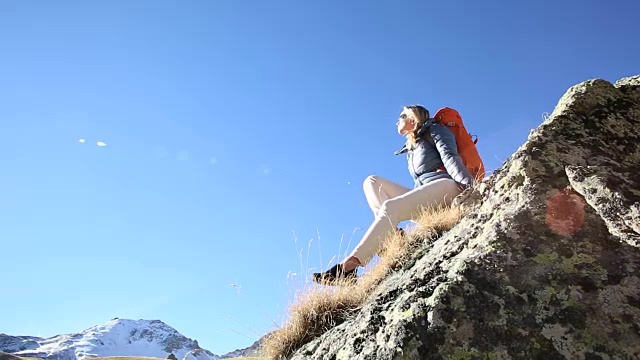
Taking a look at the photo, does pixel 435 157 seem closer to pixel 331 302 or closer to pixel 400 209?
pixel 400 209

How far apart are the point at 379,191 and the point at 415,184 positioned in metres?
0.45

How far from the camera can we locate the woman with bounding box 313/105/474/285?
16.0 ft

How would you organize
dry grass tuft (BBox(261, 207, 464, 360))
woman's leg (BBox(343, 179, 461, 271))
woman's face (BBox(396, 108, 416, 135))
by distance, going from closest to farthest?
1. dry grass tuft (BBox(261, 207, 464, 360))
2. woman's leg (BBox(343, 179, 461, 271))
3. woman's face (BBox(396, 108, 416, 135))

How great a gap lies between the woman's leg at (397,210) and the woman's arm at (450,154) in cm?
13

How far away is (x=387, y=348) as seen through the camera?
2434mm

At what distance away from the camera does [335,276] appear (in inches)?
189

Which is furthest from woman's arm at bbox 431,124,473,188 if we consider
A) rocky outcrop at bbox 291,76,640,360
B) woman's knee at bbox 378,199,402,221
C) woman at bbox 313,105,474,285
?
rocky outcrop at bbox 291,76,640,360

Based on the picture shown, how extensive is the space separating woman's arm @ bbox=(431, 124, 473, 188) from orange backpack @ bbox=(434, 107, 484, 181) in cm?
21

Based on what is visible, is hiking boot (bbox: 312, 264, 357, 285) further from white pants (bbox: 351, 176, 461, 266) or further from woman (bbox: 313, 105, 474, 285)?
white pants (bbox: 351, 176, 461, 266)

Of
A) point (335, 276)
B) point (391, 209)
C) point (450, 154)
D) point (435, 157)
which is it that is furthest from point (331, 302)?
point (435, 157)

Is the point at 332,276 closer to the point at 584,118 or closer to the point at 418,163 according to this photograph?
the point at 418,163

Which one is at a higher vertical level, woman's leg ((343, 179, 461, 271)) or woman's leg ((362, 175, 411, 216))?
woman's leg ((362, 175, 411, 216))

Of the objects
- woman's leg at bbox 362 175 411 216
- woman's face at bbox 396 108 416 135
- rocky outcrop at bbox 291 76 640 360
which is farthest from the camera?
woman's face at bbox 396 108 416 135

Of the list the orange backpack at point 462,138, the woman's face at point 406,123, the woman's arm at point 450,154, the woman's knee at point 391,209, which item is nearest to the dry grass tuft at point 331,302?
the woman's knee at point 391,209
